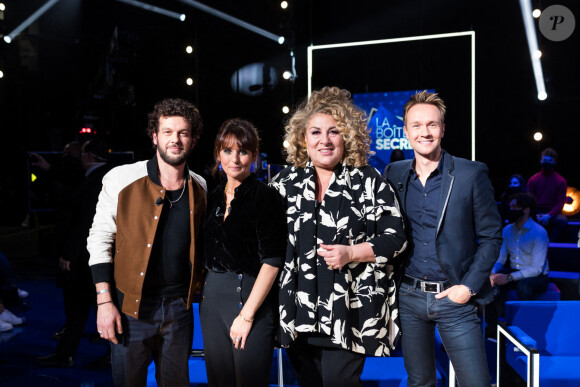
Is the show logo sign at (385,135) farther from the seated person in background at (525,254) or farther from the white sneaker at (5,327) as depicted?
the white sneaker at (5,327)

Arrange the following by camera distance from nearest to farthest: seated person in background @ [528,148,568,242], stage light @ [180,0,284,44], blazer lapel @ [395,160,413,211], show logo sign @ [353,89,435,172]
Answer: blazer lapel @ [395,160,413,211] < seated person in background @ [528,148,568,242] < show logo sign @ [353,89,435,172] < stage light @ [180,0,284,44]

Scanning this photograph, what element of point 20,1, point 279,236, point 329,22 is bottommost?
point 279,236

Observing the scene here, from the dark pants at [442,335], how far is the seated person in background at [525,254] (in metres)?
2.09

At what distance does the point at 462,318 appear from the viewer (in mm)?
1957

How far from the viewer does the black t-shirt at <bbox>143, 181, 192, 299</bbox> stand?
199 centimetres

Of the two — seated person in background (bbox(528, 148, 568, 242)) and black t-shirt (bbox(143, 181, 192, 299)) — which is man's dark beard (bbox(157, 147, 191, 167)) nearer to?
black t-shirt (bbox(143, 181, 192, 299))

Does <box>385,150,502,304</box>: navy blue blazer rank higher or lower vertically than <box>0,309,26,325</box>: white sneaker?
Result: higher

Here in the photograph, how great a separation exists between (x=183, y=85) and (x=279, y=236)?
995cm

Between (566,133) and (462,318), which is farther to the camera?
(566,133)

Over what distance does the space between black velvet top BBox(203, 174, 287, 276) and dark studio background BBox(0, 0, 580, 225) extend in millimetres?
6441

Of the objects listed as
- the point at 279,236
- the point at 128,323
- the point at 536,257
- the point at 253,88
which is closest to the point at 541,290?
the point at 536,257

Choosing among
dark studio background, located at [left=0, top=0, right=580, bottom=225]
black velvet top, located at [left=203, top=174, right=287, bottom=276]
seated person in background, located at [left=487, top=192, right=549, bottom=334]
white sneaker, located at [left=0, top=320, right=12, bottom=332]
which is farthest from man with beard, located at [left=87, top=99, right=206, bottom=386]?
dark studio background, located at [left=0, top=0, right=580, bottom=225]

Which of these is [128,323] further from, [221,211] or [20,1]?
[20,1]

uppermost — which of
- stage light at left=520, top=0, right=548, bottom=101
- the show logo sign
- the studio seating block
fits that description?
stage light at left=520, top=0, right=548, bottom=101
